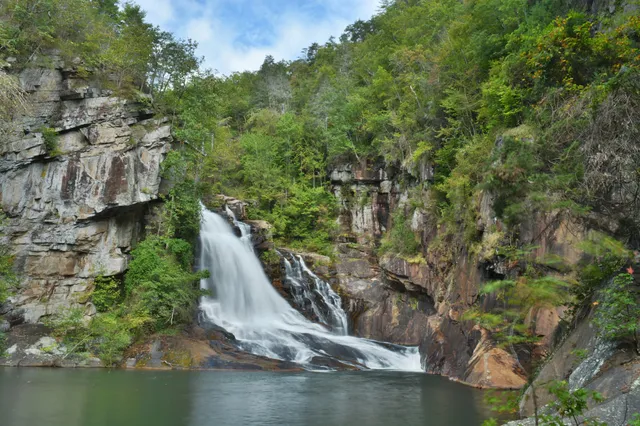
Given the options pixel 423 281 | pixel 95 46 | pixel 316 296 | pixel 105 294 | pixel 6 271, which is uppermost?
pixel 95 46

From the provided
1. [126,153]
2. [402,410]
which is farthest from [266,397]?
[126,153]

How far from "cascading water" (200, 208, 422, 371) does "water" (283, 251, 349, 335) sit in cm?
40

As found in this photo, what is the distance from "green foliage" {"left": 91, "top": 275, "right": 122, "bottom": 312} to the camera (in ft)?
70.2

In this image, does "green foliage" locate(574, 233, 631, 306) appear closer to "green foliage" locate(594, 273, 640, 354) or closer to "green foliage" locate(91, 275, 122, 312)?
"green foliage" locate(594, 273, 640, 354)

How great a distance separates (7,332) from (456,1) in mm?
31667

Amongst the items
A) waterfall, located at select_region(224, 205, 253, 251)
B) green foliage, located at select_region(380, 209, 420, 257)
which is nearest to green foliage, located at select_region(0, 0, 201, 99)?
waterfall, located at select_region(224, 205, 253, 251)

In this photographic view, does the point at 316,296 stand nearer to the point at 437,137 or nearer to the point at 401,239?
the point at 401,239

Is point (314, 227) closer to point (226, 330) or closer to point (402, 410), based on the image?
point (226, 330)

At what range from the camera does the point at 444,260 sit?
21.2 m

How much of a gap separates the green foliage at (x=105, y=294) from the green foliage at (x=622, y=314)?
20265 mm

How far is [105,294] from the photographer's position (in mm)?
21531

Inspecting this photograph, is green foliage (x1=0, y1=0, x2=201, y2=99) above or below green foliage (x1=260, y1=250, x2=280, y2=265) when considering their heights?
above

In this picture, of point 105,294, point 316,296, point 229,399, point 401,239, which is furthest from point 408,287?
point 105,294

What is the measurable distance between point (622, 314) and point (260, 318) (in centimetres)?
1887
